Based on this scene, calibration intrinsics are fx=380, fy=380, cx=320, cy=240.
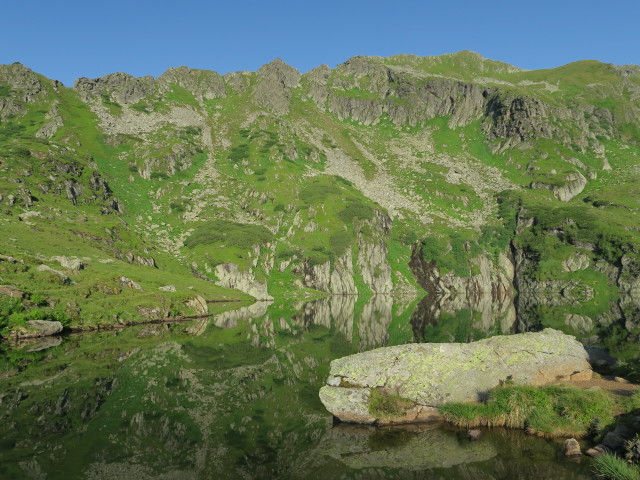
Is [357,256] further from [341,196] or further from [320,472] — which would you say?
[320,472]

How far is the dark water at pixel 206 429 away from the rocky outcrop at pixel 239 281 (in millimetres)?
84733

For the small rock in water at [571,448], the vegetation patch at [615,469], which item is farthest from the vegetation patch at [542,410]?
the vegetation patch at [615,469]

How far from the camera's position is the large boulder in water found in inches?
953

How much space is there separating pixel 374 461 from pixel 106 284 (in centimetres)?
7182

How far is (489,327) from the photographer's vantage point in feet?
214

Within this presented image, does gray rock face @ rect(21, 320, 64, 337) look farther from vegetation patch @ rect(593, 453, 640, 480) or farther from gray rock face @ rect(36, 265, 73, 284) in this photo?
vegetation patch @ rect(593, 453, 640, 480)

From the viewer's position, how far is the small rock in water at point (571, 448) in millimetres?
18703

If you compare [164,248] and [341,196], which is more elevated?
[341,196]

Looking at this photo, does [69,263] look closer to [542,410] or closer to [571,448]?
[542,410]

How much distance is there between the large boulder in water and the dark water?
149cm

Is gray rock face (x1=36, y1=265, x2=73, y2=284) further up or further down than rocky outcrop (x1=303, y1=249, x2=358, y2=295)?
further up

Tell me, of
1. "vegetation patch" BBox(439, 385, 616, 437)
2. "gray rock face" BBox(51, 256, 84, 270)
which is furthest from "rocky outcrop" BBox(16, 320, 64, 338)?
"vegetation patch" BBox(439, 385, 616, 437)

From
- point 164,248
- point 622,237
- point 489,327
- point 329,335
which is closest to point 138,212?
point 164,248

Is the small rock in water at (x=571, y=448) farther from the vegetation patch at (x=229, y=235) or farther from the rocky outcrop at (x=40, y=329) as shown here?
the vegetation patch at (x=229, y=235)
